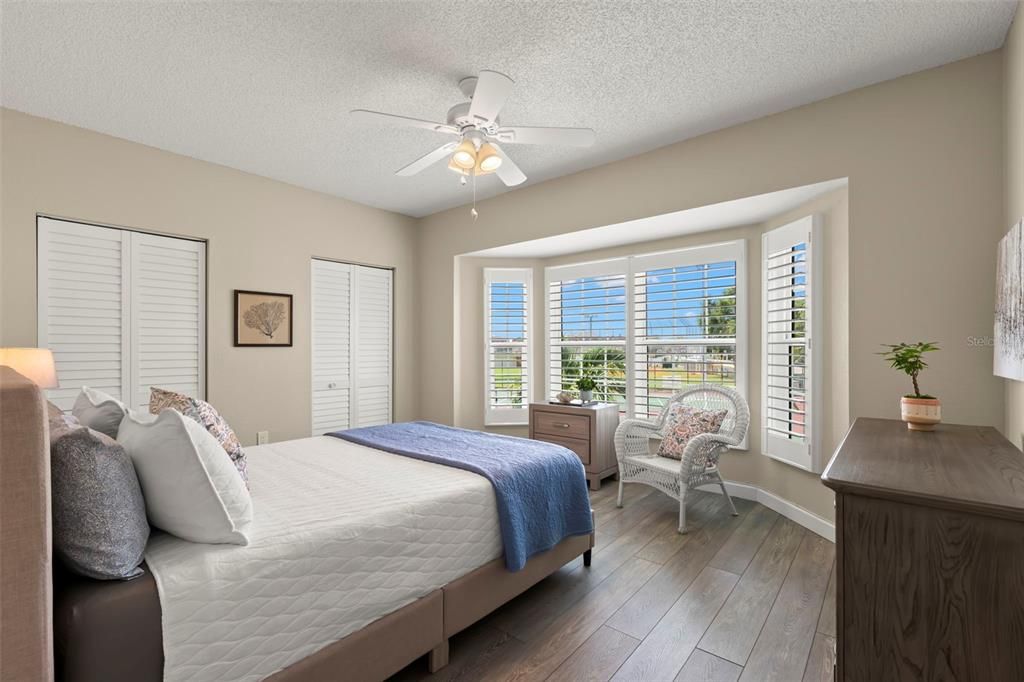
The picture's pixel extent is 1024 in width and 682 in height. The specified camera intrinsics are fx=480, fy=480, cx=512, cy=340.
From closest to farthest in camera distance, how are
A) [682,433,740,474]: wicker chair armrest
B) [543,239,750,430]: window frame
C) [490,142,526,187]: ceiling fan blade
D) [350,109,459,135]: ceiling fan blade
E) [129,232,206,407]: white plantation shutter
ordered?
[350,109,459,135]: ceiling fan blade, [490,142,526,187]: ceiling fan blade, [682,433,740,474]: wicker chair armrest, [129,232,206,407]: white plantation shutter, [543,239,750,430]: window frame

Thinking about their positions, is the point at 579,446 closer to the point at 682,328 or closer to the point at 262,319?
the point at 682,328

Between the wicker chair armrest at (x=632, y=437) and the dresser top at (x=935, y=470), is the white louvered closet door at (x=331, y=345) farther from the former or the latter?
the dresser top at (x=935, y=470)


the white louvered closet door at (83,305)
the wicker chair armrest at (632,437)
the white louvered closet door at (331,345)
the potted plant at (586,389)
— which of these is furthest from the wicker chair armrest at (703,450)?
the white louvered closet door at (83,305)

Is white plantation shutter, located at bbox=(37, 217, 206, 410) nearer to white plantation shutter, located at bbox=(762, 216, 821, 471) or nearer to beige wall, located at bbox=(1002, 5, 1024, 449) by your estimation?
white plantation shutter, located at bbox=(762, 216, 821, 471)

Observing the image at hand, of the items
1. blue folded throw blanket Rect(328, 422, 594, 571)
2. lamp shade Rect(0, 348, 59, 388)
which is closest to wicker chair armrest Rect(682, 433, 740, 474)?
blue folded throw blanket Rect(328, 422, 594, 571)

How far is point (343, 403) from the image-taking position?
4.70 meters

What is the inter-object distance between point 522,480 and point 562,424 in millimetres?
2108

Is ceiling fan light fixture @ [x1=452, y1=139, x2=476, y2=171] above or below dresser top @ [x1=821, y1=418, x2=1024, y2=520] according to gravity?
above

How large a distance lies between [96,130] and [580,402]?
161 inches

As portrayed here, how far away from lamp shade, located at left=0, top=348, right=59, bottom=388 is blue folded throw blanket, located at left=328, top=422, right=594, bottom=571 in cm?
165

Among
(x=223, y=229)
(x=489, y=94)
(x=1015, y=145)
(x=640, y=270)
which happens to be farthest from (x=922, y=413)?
(x=223, y=229)

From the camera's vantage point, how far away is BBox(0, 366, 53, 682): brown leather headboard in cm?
91

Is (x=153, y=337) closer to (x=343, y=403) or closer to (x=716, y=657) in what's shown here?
(x=343, y=403)

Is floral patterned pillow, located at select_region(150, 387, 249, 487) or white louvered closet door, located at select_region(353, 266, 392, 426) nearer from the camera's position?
floral patterned pillow, located at select_region(150, 387, 249, 487)
